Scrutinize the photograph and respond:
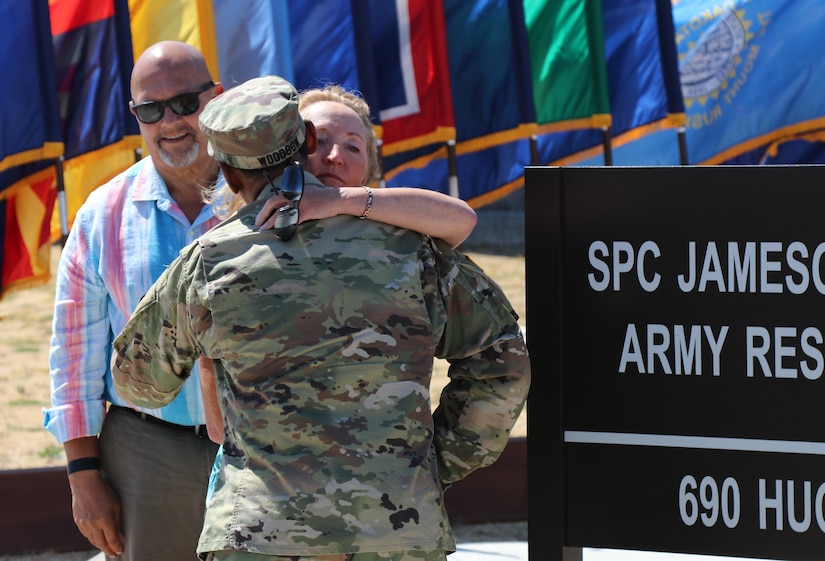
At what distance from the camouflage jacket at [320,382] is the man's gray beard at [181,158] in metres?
0.90

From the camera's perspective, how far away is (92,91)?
4871 mm

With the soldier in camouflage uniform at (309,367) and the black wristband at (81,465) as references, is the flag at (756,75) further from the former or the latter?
the soldier in camouflage uniform at (309,367)

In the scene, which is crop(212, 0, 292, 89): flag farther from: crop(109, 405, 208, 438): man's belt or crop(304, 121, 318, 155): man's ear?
crop(304, 121, 318, 155): man's ear

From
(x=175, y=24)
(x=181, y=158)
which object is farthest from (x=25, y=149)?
(x=181, y=158)

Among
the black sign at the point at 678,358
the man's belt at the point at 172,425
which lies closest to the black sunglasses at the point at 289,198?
the black sign at the point at 678,358

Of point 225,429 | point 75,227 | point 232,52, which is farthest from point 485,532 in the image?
point 225,429

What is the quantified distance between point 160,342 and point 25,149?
305 centimetres

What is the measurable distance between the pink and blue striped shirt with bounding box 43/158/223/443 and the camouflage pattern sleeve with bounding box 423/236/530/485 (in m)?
0.84

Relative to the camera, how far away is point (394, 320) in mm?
1715

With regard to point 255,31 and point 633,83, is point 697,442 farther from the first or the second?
point 633,83

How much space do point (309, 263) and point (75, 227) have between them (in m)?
1.13

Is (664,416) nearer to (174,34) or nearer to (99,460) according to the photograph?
(99,460)

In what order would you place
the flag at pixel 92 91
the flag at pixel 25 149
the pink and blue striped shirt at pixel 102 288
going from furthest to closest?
the flag at pixel 92 91 → the flag at pixel 25 149 → the pink and blue striped shirt at pixel 102 288

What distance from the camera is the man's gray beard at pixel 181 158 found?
263cm
